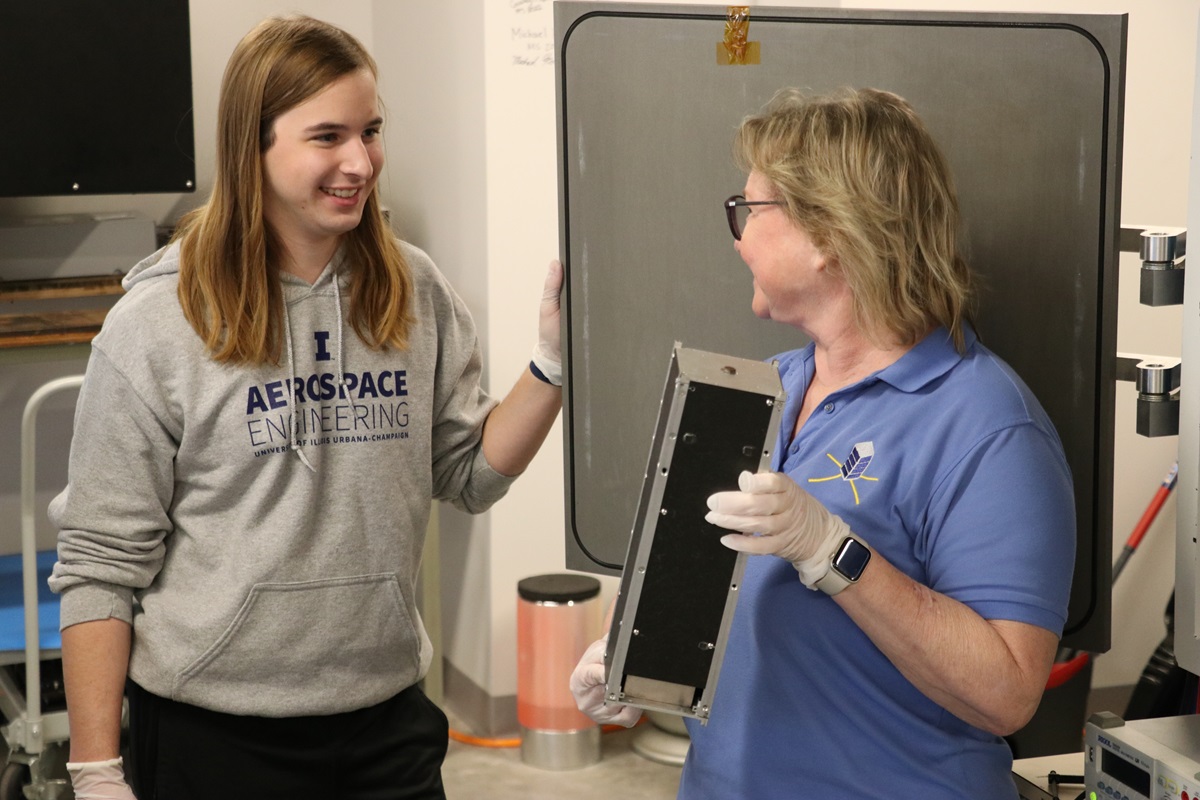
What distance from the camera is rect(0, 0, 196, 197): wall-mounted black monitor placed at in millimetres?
3074

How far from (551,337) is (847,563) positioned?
60 centimetres

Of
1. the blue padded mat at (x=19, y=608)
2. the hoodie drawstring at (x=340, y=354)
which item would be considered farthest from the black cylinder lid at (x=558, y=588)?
the hoodie drawstring at (x=340, y=354)

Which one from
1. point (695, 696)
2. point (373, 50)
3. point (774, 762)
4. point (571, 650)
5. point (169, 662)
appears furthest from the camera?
point (373, 50)

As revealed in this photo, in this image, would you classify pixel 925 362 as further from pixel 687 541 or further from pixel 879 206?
Result: pixel 687 541

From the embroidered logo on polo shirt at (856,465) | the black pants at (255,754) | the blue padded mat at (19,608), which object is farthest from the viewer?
the blue padded mat at (19,608)

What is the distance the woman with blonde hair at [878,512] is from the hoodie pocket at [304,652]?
11.8 inches

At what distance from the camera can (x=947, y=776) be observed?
4.11ft

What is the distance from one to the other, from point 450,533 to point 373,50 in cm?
144

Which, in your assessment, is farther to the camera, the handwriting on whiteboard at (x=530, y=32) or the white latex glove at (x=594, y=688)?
the handwriting on whiteboard at (x=530, y=32)

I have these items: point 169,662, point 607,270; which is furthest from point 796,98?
point 169,662

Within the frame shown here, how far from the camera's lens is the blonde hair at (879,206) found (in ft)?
4.20

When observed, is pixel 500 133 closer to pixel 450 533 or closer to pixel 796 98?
pixel 450 533

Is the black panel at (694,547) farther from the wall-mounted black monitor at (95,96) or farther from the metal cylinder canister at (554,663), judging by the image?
the wall-mounted black monitor at (95,96)

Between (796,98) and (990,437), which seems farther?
(796,98)
